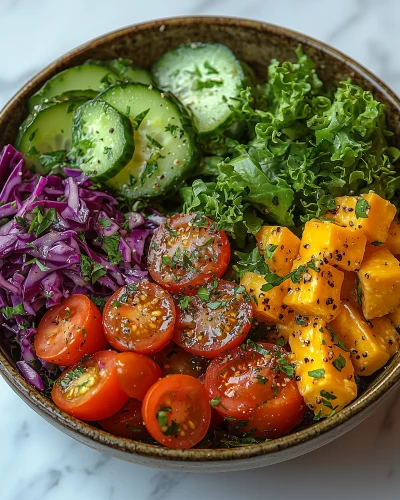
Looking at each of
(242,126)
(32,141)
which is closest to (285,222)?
(242,126)

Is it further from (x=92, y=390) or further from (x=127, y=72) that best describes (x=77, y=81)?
(x=92, y=390)

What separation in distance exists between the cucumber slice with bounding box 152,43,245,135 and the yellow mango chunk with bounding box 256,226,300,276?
0.65 m

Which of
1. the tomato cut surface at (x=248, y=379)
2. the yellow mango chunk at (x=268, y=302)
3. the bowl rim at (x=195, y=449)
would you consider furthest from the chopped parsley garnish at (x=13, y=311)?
the yellow mango chunk at (x=268, y=302)

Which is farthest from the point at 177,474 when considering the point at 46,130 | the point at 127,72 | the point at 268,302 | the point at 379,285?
the point at 127,72

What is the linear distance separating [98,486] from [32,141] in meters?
1.38

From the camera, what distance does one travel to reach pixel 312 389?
2.61 m

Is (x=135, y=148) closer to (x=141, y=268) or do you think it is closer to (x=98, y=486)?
(x=141, y=268)

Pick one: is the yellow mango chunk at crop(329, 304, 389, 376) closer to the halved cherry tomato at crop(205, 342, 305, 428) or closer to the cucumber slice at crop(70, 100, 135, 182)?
the halved cherry tomato at crop(205, 342, 305, 428)

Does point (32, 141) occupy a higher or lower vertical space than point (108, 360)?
higher

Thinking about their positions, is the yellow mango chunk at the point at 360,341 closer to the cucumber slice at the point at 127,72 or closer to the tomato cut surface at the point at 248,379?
the tomato cut surface at the point at 248,379

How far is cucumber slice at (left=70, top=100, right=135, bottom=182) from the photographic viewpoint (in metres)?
3.02

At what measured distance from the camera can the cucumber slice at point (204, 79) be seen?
3.28 m

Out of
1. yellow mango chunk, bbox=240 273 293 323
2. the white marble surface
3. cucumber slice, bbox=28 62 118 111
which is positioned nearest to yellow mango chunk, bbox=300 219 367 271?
yellow mango chunk, bbox=240 273 293 323

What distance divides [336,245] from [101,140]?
100 cm
